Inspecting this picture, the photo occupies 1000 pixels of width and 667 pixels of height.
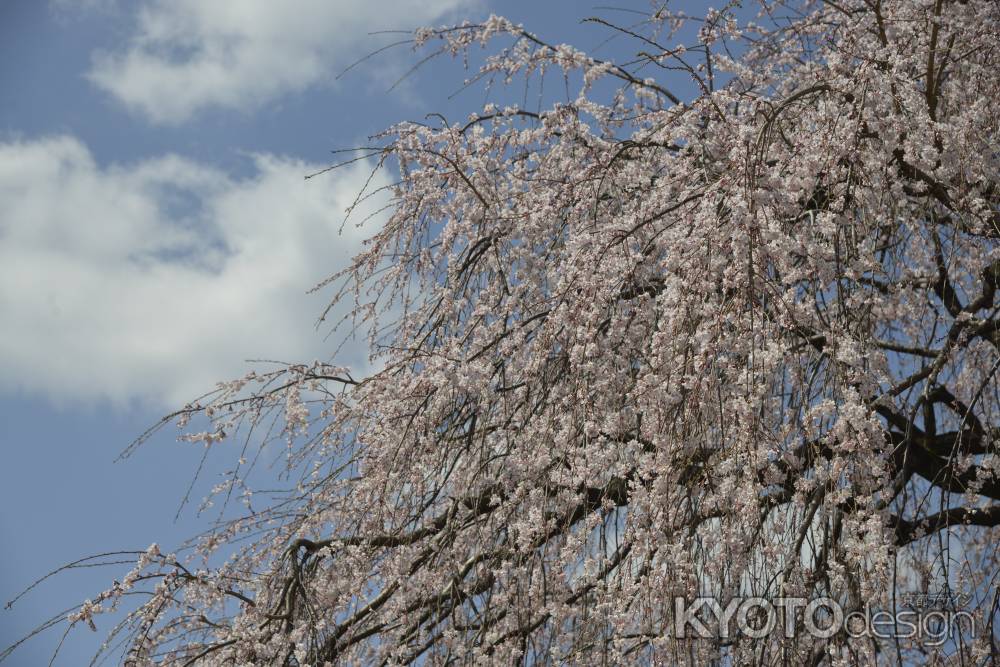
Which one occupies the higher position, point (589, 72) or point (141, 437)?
point (589, 72)

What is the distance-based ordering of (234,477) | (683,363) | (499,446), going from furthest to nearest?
(234,477), (499,446), (683,363)

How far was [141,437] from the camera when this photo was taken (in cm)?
412

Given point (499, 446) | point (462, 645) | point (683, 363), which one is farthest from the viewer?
point (499, 446)

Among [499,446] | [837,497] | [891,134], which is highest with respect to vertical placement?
[891,134]

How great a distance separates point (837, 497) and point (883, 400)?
33 centimetres

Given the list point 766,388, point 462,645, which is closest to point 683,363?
point 766,388

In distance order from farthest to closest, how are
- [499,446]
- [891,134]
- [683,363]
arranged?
[499,446] → [891,134] → [683,363]

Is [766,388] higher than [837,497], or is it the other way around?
[766,388]

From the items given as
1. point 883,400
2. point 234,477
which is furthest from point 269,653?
point 883,400

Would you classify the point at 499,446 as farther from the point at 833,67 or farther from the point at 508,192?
the point at 833,67

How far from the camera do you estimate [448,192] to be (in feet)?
15.0

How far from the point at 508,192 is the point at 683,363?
190 cm

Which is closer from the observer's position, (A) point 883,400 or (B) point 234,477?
(A) point 883,400

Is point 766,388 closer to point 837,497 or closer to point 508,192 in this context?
point 837,497
